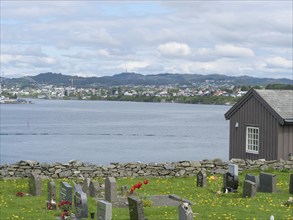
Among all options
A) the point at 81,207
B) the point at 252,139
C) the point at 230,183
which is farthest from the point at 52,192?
the point at 252,139

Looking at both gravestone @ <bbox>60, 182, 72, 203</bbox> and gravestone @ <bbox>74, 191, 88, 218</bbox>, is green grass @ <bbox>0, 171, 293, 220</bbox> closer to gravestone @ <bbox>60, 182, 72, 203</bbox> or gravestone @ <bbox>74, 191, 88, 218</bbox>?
gravestone @ <bbox>60, 182, 72, 203</bbox>

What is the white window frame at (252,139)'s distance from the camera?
109 ft

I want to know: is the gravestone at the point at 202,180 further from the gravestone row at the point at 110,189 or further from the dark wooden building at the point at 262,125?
the dark wooden building at the point at 262,125

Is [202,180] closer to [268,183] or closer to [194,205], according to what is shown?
[268,183]

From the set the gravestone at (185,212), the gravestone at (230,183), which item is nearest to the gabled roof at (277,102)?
the gravestone at (230,183)

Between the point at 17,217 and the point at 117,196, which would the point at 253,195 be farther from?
the point at 17,217

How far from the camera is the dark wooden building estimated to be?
31.6m

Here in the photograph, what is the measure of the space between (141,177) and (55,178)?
3898mm

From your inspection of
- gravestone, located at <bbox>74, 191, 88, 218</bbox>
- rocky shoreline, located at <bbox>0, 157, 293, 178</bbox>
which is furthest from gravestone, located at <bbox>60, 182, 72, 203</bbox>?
rocky shoreline, located at <bbox>0, 157, 293, 178</bbox>

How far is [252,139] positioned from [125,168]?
28.5 ft

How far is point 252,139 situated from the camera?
33.4m

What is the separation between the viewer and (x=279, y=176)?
2731 centimetres

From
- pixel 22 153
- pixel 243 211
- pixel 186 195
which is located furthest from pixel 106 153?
pixel 243 211

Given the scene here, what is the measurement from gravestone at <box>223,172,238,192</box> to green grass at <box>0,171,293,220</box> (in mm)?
300
